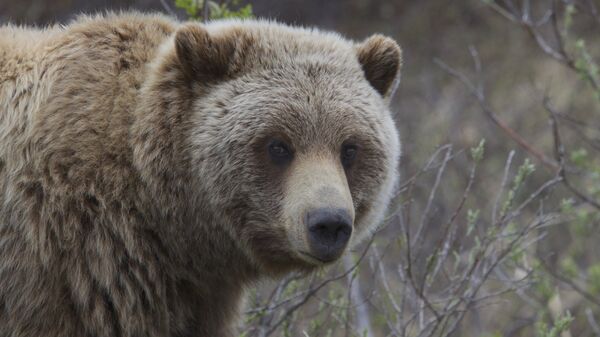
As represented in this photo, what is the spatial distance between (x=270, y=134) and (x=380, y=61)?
0.91 m

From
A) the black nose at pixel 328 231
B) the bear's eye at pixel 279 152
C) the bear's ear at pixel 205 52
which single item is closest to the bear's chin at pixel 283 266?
the black nose at pixel 328 231

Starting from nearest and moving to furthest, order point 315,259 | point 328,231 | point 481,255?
point 328,231 → point 315,259 → point 481,255

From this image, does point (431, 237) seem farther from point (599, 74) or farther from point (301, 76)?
point (301, 76)

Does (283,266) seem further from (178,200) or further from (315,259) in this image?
(178,200)

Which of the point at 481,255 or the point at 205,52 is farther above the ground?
the point at 205,52

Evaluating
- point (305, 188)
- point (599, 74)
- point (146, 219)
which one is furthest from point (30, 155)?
point (599, 74)

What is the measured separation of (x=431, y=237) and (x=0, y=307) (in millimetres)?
→ 7780

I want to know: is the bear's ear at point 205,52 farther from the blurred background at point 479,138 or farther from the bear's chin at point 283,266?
the blurred background at point 479,138

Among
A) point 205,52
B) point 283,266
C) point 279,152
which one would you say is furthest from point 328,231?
point 205,52

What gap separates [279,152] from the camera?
492cm

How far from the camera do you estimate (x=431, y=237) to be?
11977 mm

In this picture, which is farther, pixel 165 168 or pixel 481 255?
pixel 481 255

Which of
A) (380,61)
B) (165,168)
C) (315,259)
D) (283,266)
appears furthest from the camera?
(380,61)

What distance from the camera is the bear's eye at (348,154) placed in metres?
5.04
